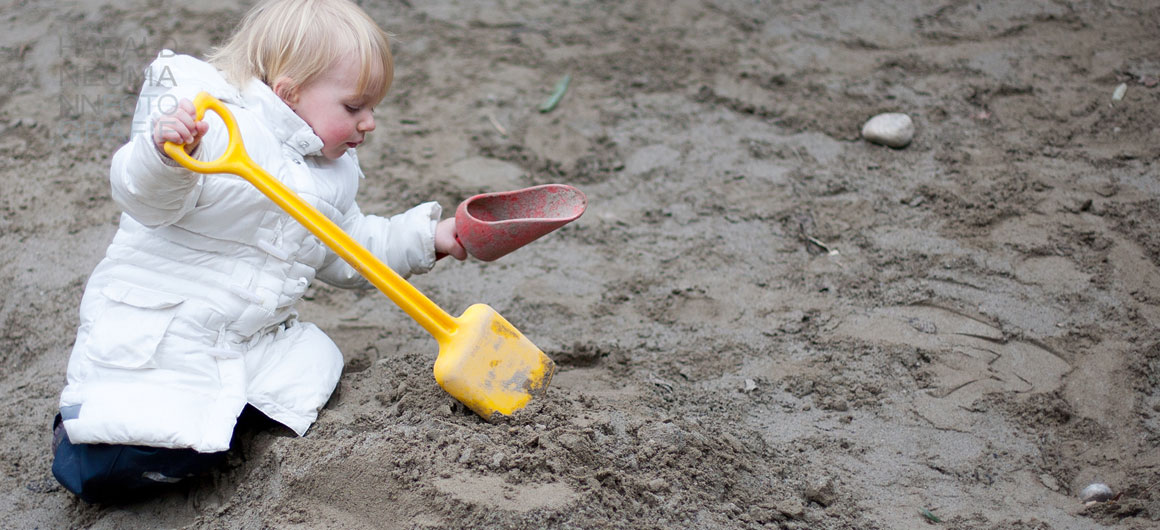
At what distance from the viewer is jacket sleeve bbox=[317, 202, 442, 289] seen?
2047 mm

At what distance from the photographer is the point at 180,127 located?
156 cm

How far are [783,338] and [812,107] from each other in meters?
1.35

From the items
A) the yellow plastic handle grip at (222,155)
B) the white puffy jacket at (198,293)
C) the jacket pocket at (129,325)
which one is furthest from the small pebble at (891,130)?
the jacket pocket at (129,325)

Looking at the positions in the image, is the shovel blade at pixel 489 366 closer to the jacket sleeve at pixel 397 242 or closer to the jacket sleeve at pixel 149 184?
the jacket sleeve at pixel 397 242

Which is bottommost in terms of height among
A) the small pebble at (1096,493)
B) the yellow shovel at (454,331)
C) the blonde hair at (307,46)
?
the small pebble at (1096,493)

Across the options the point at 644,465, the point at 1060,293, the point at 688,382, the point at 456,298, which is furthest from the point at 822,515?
the point at 456,298

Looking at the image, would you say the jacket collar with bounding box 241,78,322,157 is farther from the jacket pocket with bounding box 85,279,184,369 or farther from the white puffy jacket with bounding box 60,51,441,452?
the jacket pocket with bounding box 85,279,184,369

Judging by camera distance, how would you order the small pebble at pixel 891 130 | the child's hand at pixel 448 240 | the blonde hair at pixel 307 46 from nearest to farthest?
the blonde hair at pixel 307 46
the child's hand at pixel 448 240
the small pebble at pixel 891 130

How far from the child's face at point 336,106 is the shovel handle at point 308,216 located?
18 cm

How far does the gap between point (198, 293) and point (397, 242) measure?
0.45m

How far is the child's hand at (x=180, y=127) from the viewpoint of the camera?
156 cm

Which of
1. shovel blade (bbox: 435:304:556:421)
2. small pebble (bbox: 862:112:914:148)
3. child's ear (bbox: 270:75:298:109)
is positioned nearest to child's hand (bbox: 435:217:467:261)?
shovel blade (bbox: 435:304:556:421)

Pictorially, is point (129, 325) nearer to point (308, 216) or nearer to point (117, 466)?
point (117, 466)

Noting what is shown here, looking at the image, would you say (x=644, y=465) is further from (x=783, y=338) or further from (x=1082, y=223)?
(x=1082, y=223)
